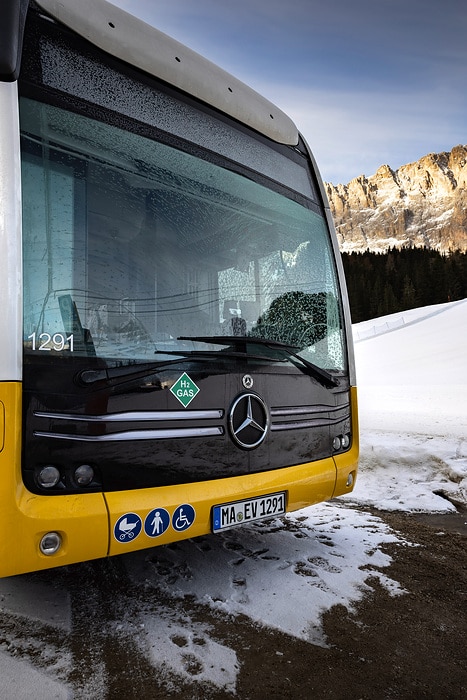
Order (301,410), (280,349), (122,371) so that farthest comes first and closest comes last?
(301,410)
(280,349)
(122,371)

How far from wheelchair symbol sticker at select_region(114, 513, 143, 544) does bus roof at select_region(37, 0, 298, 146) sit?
7.86ft

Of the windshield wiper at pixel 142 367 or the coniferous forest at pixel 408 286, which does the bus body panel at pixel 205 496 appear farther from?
the coniferous forest at pixel 408 286

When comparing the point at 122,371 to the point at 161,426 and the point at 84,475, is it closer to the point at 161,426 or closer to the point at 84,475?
the point at 161,426

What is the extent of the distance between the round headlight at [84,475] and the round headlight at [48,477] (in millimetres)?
90

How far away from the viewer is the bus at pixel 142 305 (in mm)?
2322

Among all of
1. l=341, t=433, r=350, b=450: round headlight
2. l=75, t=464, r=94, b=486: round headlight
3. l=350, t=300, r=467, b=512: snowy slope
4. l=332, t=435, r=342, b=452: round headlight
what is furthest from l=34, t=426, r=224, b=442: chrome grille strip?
l=350, t=300, r=467, b=512: snowy slope

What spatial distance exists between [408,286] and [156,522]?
69.6 metres

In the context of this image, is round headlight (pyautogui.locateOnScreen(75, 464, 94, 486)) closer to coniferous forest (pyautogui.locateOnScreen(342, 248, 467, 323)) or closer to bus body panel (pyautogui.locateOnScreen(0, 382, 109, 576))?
bus body panel (pyautogui.locateOnScreen(0, 382, 109, 576))

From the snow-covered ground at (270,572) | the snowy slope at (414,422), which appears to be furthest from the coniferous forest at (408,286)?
the snow-covered ground at (270,572)

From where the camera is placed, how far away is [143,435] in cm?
258

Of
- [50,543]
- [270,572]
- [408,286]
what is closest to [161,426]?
[50,543]

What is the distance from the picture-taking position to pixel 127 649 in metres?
2.45

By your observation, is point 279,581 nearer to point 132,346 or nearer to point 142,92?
point 132,346

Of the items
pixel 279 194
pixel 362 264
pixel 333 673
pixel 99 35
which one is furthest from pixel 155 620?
pixel 362 264
